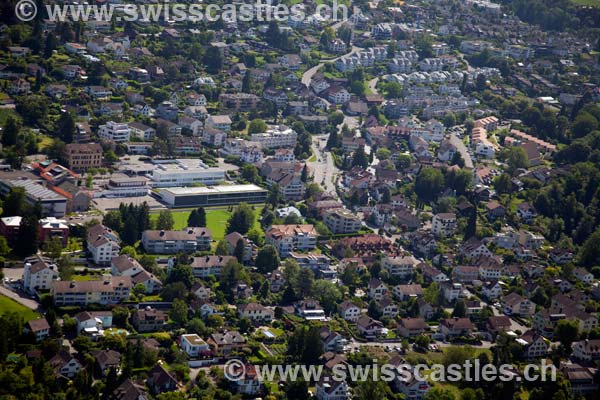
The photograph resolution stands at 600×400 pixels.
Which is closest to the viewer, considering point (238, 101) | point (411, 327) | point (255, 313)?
point (255, 313)

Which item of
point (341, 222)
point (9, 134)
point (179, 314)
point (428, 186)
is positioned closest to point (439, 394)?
point (179, 314)

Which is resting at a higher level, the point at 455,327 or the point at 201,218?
the point at 201,218

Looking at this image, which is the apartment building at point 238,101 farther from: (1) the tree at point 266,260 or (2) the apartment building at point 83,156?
(1) the tree at point 266,260

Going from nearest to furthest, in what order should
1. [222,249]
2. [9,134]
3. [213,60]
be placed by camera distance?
[222,249] < [9,134] < [213,60]

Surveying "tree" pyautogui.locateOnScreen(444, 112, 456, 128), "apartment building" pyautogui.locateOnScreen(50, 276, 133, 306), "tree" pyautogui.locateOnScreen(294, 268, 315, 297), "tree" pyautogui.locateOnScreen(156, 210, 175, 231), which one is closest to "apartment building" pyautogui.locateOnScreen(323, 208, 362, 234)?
"tree" pyautogui.locateOnScreen(156, 210, 175, 231)

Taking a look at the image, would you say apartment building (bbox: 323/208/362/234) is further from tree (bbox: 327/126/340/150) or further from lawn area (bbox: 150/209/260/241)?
tree (bbox: 327/126/340/150)

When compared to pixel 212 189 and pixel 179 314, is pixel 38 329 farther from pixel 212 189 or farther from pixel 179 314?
pixel 212 189

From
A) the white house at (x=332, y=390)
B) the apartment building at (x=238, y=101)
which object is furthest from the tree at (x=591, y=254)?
the apartment building at (x=238, y=101)
